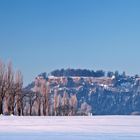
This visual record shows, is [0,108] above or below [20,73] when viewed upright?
below

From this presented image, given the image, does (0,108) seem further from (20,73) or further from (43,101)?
(43,101)

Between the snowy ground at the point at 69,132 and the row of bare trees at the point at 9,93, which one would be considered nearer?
the snowy ground at the point at 69,132

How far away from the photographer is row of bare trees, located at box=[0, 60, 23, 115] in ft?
179

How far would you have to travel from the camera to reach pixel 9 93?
55750 mm

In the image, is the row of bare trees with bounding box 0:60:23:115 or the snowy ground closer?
the snowy ground

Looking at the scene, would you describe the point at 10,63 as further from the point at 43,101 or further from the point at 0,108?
the point at 43,101

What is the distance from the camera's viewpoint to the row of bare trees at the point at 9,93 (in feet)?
179

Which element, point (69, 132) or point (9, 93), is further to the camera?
point (9, 93)

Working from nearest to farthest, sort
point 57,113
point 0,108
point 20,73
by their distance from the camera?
point 0,108 → point 20,73 → point 57,113
